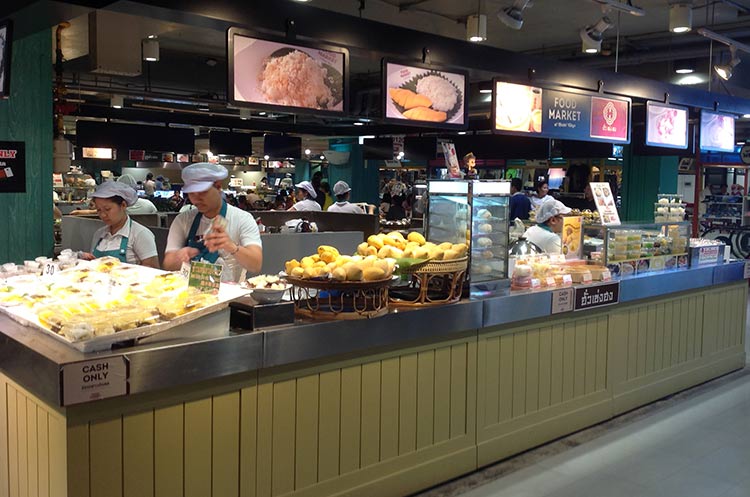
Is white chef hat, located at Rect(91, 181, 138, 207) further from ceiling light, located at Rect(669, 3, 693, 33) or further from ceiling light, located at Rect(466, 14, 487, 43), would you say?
ceiling light, located at Rect(669, 3, 693, 33)

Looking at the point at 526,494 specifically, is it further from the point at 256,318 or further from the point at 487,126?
the point at 487,126

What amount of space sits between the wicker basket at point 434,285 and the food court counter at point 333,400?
120mm

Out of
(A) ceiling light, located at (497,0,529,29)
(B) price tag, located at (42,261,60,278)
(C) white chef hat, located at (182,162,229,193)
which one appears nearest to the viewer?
(B) price tag, located at (42,261,60,278)

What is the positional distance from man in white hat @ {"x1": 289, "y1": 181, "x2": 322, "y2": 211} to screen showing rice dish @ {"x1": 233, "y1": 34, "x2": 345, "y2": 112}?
6.31m

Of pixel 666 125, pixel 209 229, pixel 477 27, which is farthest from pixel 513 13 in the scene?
pixel 209 229

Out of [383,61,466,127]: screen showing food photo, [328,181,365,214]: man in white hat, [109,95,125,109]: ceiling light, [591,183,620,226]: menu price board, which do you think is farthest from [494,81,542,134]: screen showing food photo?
[109,95,125,109]: ceiling light

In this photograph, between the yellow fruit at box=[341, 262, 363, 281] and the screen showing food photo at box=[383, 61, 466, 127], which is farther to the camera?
the screen showing food photo at box=[383, 61, 466, 127]

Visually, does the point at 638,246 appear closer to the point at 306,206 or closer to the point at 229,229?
the point at 229,229

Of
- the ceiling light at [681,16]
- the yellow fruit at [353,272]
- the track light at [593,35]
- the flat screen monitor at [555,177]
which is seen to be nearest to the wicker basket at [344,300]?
the yellow fruit at [353,272]

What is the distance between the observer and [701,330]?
6668 millimetres

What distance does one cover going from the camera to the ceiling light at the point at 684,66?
10117 millimetres

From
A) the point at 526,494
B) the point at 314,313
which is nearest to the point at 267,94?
the point at 314,313

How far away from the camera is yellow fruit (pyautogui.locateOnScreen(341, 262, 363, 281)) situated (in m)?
3.71

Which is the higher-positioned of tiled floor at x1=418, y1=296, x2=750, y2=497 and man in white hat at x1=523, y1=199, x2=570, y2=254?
man in white hat at x1=523, y1=199, x2=570, y2=254
